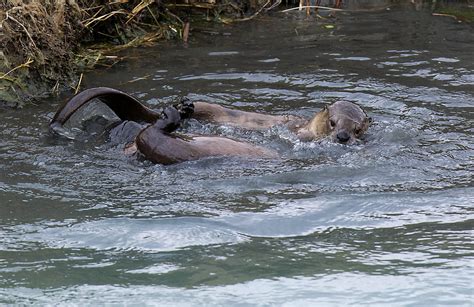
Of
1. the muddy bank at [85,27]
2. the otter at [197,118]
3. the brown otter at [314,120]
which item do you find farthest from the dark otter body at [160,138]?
the muddy bank at [85,27]

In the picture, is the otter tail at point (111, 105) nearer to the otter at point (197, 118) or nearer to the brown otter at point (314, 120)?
the otter at point (197, 118)

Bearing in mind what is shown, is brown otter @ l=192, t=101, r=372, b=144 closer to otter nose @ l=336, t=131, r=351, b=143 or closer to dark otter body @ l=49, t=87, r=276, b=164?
otter nose @ l=336, t=131, r=351, b=143

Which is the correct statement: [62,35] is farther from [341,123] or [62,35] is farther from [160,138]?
[341,123]

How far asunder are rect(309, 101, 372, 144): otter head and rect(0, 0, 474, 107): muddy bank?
8.11 ft

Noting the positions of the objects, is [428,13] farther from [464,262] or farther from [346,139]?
[464,262]

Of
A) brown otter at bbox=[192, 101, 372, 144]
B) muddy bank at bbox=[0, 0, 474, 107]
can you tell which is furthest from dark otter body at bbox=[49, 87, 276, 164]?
muddy bank at bbox=[0, 0, 474, 107]

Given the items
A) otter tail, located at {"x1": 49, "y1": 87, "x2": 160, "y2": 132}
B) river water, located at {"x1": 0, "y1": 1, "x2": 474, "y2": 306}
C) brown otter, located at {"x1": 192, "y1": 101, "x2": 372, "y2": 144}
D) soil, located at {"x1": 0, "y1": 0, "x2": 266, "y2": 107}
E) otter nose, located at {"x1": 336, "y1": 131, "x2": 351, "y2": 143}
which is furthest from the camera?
soil, located at {"x1": 0, "y1": 0, "x2": 266, "y2": 107}

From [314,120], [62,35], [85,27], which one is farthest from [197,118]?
[85,27]

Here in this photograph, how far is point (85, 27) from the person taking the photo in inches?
344

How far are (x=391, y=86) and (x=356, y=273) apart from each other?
406cm

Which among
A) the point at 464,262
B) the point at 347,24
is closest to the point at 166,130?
the point at 464,262

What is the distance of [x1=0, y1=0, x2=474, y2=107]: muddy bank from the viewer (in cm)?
755

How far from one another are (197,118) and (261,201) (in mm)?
1822

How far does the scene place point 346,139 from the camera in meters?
6.39
